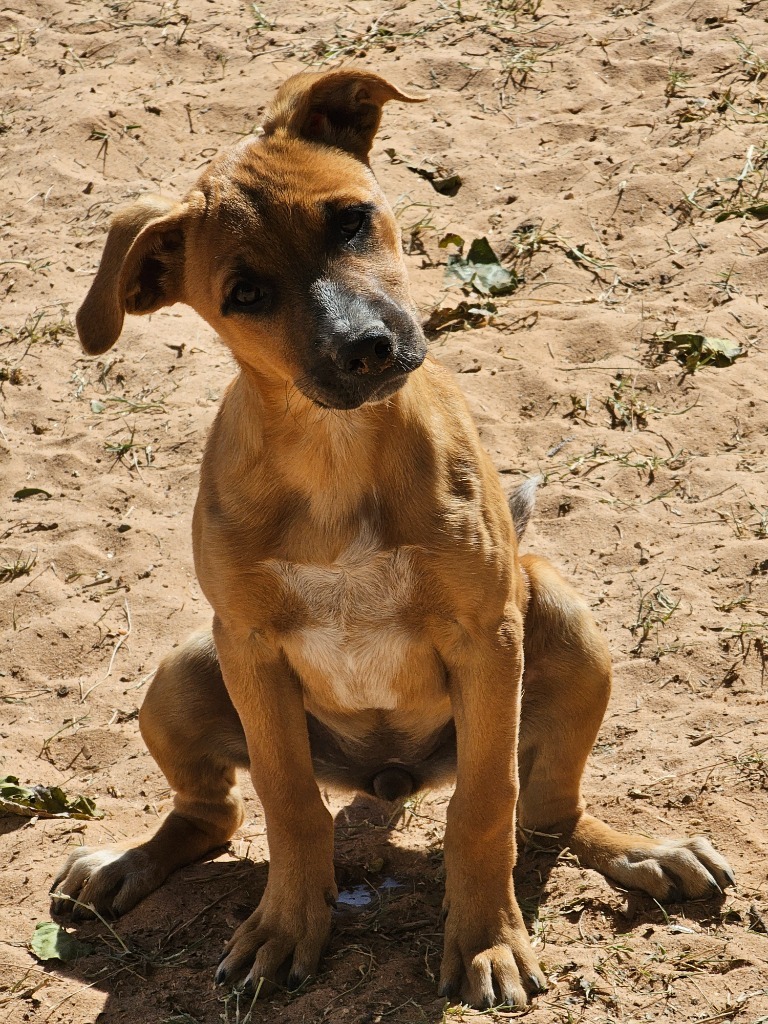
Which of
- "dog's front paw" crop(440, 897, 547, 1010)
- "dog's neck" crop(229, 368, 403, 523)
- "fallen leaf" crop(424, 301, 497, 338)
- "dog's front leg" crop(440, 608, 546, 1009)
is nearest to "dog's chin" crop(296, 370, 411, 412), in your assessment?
"dog's neck" crop(229, 368, 403, 523)

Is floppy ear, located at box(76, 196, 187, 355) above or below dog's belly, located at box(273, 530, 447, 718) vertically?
above

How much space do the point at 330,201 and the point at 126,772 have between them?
2.73 meters

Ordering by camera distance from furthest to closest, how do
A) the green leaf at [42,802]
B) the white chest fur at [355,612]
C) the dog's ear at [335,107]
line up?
1. the green leaf at [42,802]
2. the dog's ear at [335,107]
3. the white chest fur at [355,612]

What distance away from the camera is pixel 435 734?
176 inches

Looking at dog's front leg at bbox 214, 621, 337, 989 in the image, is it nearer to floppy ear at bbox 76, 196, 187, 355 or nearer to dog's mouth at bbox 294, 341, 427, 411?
dog's mouth at bbox 294, 341, 427, 411

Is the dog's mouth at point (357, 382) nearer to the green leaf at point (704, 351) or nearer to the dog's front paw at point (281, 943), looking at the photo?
the dog's front paw at point (281, 943)

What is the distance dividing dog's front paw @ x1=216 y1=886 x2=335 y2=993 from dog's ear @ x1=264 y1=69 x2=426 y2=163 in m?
2.44

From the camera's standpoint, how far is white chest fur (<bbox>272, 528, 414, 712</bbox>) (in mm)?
3850

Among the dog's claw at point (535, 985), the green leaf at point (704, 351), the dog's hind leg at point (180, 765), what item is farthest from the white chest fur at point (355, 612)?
the green leaf at point (704, 351)

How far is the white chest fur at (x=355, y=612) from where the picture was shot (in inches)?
152

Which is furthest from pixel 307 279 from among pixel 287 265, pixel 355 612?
pixel 355 612

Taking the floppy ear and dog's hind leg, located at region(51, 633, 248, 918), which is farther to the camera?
dog's hind leg, located at region(51, 633, 248, 918)

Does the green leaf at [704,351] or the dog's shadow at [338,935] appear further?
the green leaf at [704,351]

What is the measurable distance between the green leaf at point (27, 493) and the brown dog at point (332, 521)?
9.10 ft
